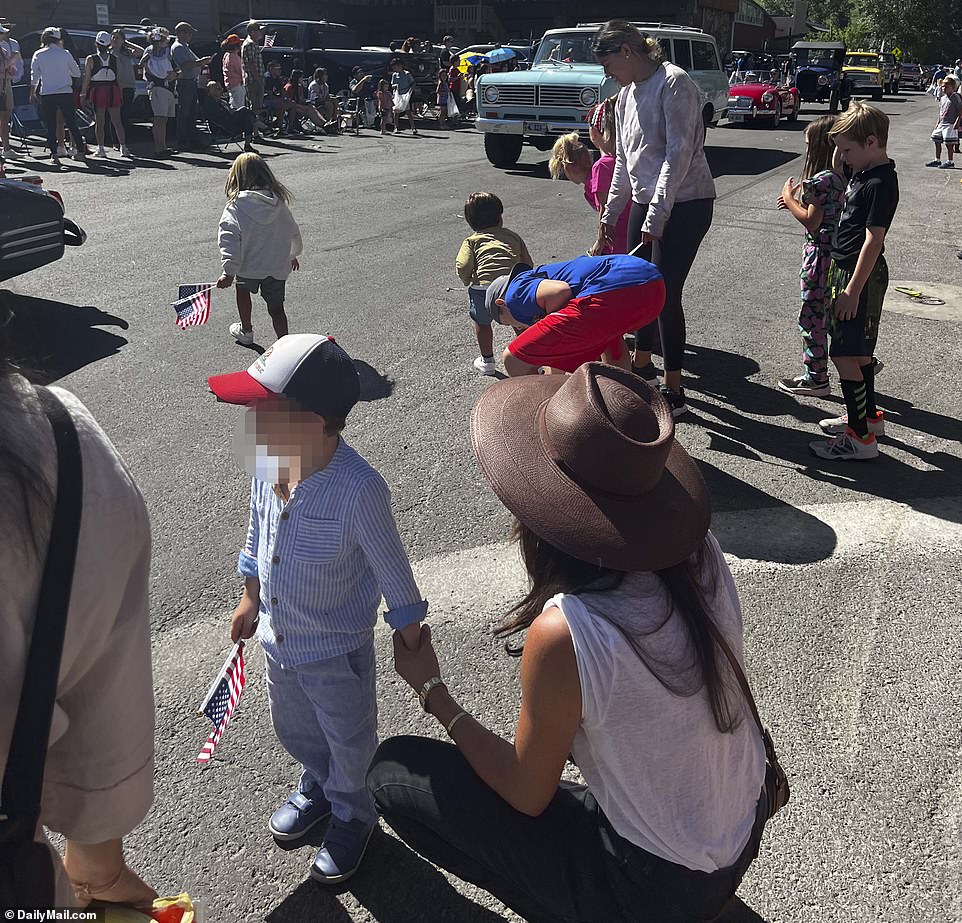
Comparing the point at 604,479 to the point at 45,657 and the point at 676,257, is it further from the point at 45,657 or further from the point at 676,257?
the point at 676,257

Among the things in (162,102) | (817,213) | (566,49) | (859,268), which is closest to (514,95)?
(566,49)

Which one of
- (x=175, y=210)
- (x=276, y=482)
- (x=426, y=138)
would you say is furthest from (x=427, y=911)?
(x=426, y=138)

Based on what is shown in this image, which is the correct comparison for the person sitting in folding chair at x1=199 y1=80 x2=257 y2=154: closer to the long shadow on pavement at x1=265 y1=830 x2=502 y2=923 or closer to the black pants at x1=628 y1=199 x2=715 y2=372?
the black pants at x1=628 y1=199 x2=715 y2=372

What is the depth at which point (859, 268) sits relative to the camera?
178 inches

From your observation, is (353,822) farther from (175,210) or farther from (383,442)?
(175,210)

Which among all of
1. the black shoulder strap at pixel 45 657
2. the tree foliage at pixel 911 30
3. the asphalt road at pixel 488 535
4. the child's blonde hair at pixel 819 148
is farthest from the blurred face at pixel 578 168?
the tree foliage at pixel 911 30

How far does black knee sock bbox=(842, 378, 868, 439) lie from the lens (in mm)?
4730

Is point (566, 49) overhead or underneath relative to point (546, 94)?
overhead

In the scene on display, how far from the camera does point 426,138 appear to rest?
2095cm

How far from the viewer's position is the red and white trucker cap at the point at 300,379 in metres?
2.17

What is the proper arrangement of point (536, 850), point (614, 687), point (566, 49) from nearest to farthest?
point (614, 687) < point (536, 850) < point (566, 49)

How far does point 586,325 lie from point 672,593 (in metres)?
2.57

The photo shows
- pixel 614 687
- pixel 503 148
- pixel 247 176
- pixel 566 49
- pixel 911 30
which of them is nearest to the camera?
pixel 614 687

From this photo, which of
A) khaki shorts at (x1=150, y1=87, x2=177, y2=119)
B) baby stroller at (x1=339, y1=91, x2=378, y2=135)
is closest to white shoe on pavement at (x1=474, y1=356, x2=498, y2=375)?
khaki shorts at (x1=150, y1=87, x2=177, y2=119)
